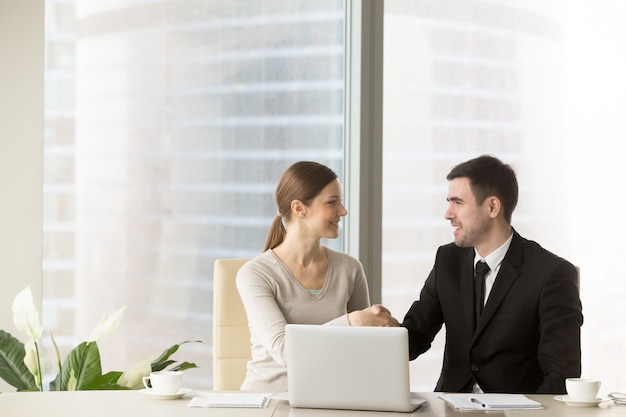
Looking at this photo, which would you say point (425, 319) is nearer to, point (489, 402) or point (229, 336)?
point (229, 336)

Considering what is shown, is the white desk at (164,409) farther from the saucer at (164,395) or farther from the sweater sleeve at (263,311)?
the sweater sleeve at (263,311)

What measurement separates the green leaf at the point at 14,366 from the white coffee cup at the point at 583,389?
70.2 inches

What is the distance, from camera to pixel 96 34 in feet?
11.6

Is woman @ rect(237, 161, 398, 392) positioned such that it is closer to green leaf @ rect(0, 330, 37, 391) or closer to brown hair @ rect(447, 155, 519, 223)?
brown hair @ rect(447, 155, 519, 223)

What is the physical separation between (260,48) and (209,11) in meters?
0.29

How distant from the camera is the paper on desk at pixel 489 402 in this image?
2070 millimetres

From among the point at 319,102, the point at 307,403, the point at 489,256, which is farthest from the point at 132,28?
the point at 307,403

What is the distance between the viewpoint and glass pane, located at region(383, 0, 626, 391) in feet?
13.6

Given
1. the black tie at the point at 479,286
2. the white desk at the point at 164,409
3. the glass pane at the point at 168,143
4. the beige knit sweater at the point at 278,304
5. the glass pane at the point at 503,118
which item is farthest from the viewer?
the glass pane at the point at 503,118

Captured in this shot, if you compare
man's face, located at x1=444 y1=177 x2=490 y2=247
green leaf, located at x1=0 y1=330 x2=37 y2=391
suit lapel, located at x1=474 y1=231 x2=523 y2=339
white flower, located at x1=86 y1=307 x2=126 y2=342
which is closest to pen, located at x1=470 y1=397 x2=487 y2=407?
suit lapel, located at x1=474 y1=231 x2=523 y2=339

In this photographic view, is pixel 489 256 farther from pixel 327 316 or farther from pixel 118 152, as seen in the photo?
pixel 118 152

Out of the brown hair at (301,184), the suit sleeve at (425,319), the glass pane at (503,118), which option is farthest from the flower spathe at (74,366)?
the glass pane at (503,118)

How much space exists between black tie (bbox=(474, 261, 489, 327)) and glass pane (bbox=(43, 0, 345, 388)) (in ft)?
4.69

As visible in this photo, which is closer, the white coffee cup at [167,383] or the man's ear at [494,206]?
the white coffee cup at [167,383]
